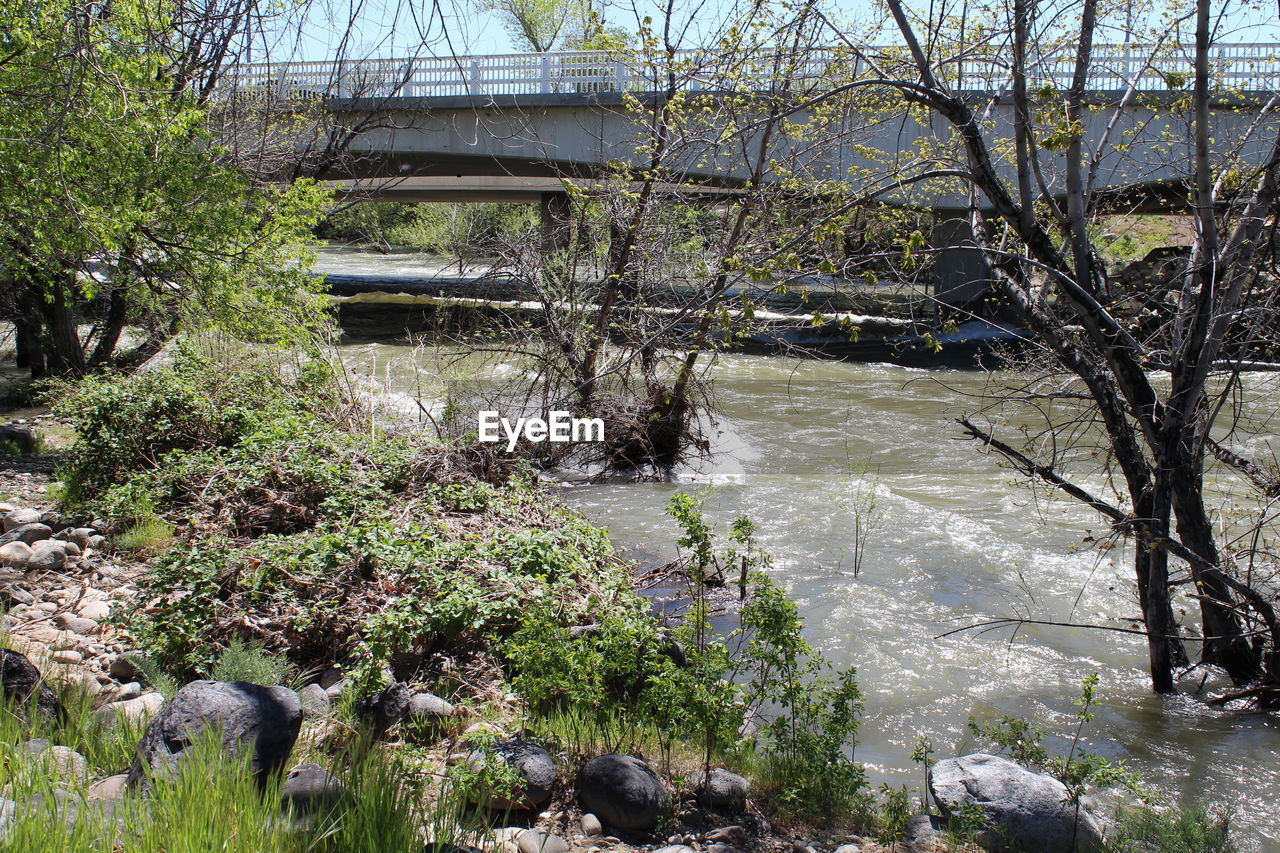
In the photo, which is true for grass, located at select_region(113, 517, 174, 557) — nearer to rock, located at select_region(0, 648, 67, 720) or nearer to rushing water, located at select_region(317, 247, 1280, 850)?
rock, located at select_region(0, 648, 67, 720)

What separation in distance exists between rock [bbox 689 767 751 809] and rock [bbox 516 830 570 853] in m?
0.73

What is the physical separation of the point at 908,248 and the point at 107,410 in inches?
292

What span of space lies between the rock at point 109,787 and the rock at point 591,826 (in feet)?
5.87

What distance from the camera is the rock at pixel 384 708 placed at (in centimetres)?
498

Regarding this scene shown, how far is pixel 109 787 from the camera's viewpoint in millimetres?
3734

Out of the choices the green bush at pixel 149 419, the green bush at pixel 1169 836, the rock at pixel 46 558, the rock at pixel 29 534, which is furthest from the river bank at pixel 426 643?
the green bush at pixel 1169 836

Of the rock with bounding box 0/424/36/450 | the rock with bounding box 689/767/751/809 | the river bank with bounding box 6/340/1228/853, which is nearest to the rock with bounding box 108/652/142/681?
the river bank with bounding box 6/340/1228/853

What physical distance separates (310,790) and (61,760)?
1.03 meters

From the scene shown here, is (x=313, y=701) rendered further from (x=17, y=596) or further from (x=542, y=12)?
(x=542, y=12)

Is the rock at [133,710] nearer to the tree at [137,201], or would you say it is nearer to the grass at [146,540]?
the grass at [146,540]

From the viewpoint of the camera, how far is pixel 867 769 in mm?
5504

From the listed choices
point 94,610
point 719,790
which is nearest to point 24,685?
point 94,610

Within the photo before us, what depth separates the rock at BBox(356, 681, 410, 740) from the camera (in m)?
4.98

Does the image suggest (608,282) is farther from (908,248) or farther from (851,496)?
(908,248)
